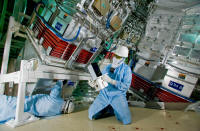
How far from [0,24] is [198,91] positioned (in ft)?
19.0

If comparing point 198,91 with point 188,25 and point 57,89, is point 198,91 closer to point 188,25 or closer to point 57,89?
point 188,25

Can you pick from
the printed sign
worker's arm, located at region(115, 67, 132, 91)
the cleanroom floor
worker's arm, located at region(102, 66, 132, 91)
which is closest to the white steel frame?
the cleanroom floor

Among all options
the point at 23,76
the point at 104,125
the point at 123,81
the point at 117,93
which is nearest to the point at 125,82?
the point at 123,81

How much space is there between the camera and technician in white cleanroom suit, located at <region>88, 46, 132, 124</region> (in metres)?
2.25

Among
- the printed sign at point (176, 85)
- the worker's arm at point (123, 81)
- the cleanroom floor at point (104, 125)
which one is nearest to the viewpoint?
the cleanroom floor at point (104, 125)

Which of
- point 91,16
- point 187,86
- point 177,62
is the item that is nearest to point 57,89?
point 91,16

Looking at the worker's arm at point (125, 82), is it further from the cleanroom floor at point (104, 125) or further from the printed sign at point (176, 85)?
the printed sign at point (176, 85)

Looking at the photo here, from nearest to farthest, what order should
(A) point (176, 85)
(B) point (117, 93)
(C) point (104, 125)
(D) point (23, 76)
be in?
1. (D) point (23, 76)
2. (C) point (104, 125)
3. (B) point (117, 93)
4. (A) point (176, 85)

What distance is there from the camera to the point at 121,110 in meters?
2.26

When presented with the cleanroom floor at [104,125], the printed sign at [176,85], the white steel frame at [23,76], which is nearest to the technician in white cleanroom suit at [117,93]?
the cleanroom floor at [104,125]

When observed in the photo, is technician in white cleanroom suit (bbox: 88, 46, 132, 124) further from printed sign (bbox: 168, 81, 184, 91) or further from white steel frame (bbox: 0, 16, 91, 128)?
printed sign (bbox: 168, 81, 184, 91)

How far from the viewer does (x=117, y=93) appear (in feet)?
7.66

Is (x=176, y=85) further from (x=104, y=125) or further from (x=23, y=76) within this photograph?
(x=23, y=76)

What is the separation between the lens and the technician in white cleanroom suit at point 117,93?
2.25 m
